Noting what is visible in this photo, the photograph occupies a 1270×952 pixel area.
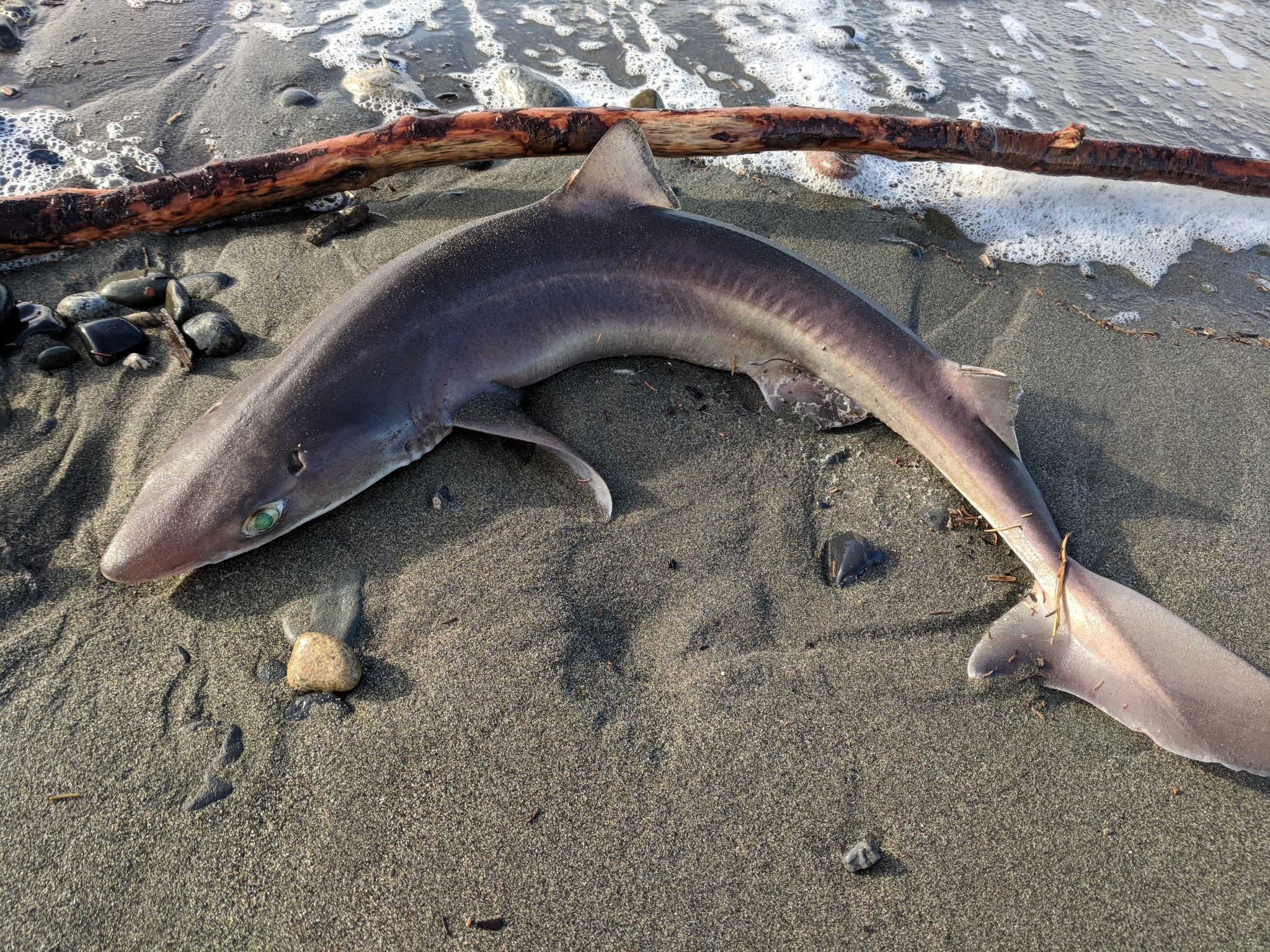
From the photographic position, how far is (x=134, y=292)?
144 inches

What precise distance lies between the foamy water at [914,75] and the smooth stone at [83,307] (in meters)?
1.60

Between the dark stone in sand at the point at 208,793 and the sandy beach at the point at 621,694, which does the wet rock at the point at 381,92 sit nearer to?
the sandy beach at the point at 621,694

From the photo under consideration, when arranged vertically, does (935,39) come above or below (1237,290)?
above

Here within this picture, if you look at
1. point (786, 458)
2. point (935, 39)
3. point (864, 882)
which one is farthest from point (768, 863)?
point (935, 39)

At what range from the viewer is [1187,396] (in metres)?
3.86

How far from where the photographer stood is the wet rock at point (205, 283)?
12.4ft

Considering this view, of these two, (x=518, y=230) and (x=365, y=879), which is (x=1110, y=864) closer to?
(x=365, y=879)

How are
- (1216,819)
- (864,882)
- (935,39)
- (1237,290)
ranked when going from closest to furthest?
(864,882)
(1216,819)
(1237,290)
(935,39)

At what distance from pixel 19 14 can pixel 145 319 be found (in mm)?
4915

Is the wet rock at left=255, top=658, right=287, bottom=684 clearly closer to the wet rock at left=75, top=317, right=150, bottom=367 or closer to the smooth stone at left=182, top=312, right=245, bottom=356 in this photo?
the smooth stone at left=182, top=312, right=245, bottom=356

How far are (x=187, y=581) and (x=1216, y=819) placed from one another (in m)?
3.79

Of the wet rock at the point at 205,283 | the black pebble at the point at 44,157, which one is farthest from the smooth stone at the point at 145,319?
the black pebble at the point at 44,157

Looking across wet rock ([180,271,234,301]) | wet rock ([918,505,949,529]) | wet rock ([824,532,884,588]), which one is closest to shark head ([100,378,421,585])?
wet rock ([180,271,234,301])

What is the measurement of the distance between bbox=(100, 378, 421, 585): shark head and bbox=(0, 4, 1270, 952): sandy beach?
153 mm
